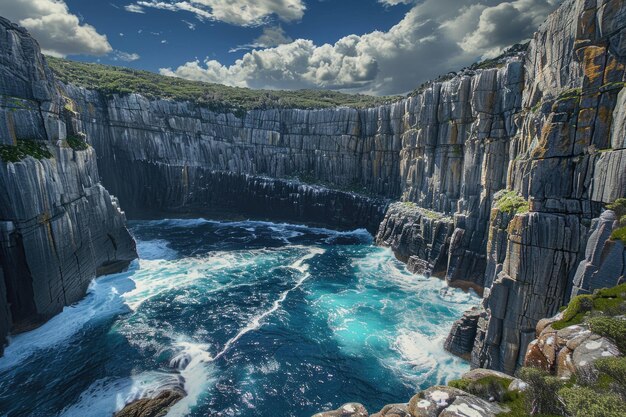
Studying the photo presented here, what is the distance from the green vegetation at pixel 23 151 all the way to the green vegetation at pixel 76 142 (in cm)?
707

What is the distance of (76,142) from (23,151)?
12.9 metres

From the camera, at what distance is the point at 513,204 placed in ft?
92.9

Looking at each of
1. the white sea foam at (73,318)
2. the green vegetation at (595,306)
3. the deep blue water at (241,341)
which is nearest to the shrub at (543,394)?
the green vegetation at (595,306)

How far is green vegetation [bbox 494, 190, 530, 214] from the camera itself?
87.8 feet

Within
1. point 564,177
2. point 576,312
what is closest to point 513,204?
point 564,177

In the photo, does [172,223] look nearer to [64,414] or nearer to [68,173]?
[68,173]

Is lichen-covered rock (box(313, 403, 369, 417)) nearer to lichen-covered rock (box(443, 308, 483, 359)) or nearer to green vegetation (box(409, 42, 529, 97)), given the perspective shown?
lichen-covered rock (box(443, 308, 483, 359))

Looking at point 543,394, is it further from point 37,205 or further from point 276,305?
point 37,205

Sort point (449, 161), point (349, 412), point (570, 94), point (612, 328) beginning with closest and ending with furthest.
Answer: point (612, 328), point (349, 412), point (570, 94), point (449, 161)

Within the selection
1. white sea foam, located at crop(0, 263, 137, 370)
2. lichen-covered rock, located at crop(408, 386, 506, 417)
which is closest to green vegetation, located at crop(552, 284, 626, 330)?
lichen-covered rock, located at crop(408, 386, 506, 417)

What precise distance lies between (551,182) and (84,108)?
92699 millimetres

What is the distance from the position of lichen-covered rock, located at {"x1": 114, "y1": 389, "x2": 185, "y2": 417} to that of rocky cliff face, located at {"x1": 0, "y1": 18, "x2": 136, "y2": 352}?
627 inches

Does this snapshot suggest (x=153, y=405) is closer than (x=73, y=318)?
Yes

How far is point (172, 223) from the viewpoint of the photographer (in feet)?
270
